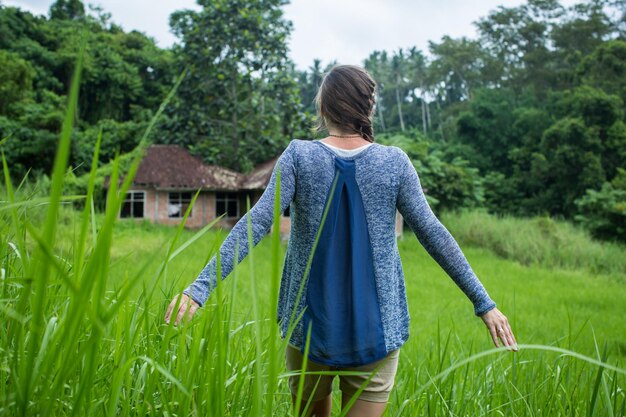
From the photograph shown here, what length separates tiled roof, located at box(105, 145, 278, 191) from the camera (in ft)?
61.5

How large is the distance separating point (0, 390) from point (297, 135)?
738 inches

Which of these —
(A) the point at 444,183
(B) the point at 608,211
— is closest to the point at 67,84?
Result: (A) the point at 444,183

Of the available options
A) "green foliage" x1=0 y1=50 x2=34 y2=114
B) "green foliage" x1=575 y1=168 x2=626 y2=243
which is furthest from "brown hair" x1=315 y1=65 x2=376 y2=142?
"green foliage" x1=0 y1=50 x2=34 y2=114

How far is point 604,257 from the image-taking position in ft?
45.3

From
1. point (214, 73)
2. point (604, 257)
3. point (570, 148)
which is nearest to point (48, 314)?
point (604, 257)

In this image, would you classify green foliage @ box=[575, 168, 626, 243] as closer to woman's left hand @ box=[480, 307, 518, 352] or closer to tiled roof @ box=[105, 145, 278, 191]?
tiled roof @ box=[105, 145, 278, 191]

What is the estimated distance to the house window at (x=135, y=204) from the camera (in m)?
19.2

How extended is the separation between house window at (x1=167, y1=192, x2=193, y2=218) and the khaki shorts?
18.2 m

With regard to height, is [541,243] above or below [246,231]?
below

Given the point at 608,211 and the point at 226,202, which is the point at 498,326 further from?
the point at 226,202

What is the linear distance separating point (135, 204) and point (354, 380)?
18.7 metres

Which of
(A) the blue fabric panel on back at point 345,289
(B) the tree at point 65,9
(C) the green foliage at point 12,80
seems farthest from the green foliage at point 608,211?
(B) the tree at point 65,9

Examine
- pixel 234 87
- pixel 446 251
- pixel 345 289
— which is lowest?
pixel 345 289

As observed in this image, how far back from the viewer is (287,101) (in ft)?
61.3
